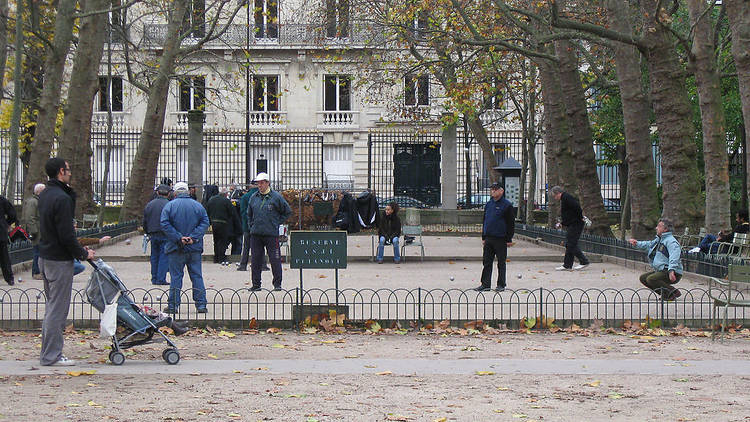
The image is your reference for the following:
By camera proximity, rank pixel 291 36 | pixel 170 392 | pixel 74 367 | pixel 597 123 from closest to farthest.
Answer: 1. pixel 170 392
2. pixel 74 367
3. pixel 597 123
4. pixel 291 36

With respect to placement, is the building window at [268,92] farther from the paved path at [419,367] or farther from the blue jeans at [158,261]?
the paved path at [419,367]

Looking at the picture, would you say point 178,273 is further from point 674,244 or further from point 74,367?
point 674,244

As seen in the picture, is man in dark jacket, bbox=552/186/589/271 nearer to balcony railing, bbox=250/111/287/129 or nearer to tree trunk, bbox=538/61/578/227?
tree trunk, bbox=538/61/578/227

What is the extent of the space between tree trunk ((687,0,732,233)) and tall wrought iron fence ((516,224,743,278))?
5.87 feet

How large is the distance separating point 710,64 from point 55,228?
1506 centimetres

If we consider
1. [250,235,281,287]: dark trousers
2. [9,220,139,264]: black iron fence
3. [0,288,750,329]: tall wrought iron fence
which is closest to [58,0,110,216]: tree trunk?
[9,220,139,264]: black iron fence

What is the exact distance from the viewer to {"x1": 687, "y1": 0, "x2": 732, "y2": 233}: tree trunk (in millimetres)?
21234

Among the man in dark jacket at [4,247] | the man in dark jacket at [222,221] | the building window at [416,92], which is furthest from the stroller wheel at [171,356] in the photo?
the building window at [416,92]

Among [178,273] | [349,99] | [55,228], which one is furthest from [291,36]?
[55,228]

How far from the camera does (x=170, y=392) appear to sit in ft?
29.5

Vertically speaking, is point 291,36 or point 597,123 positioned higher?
point 291,36

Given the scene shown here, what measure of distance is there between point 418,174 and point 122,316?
31.6 metres

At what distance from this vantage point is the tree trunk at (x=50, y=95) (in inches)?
892

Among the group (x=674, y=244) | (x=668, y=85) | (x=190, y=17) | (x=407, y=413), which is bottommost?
(x=407, y=413)
